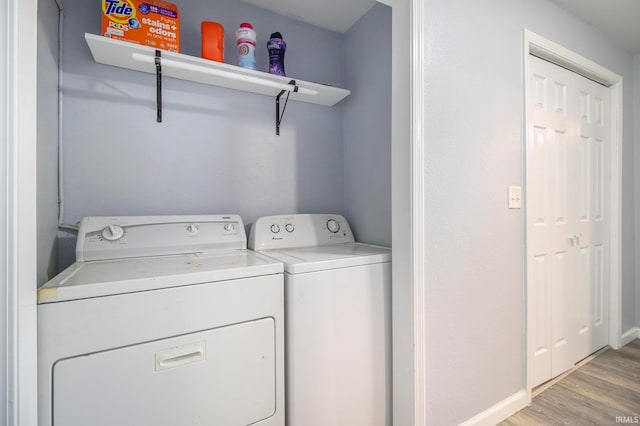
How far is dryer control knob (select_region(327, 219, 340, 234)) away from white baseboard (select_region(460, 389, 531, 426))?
1.20 m

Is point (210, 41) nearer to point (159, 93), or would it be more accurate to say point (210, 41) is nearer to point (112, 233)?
point (159, 93)

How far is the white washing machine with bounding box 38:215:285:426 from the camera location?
83 centimetres

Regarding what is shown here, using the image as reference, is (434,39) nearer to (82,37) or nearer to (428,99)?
(428,99)

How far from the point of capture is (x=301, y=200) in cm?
198

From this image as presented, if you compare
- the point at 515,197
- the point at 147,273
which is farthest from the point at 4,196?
the point at 515,197

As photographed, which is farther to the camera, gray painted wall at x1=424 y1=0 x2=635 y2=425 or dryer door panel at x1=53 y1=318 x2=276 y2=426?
gray painted wall at x1=424 y1=0 x2=635 y2=425

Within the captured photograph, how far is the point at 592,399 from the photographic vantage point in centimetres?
170

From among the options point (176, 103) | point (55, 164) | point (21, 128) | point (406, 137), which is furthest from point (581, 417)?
point (55, 164)

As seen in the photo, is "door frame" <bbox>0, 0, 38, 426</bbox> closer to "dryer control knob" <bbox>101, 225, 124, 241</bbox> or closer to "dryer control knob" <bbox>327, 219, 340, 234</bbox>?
"dryer control knob" <bbox>101, 225, 124, 241</bbox>

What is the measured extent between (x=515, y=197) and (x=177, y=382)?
71.8 inches

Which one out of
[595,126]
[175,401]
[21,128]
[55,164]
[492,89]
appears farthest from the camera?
[595,126]

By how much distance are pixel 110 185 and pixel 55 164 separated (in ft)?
0.74

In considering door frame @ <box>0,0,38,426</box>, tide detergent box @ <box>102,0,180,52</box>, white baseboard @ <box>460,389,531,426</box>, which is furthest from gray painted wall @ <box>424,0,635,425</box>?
door frame @ <box>0,0,38,426</box>

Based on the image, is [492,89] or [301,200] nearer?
[492,89]
